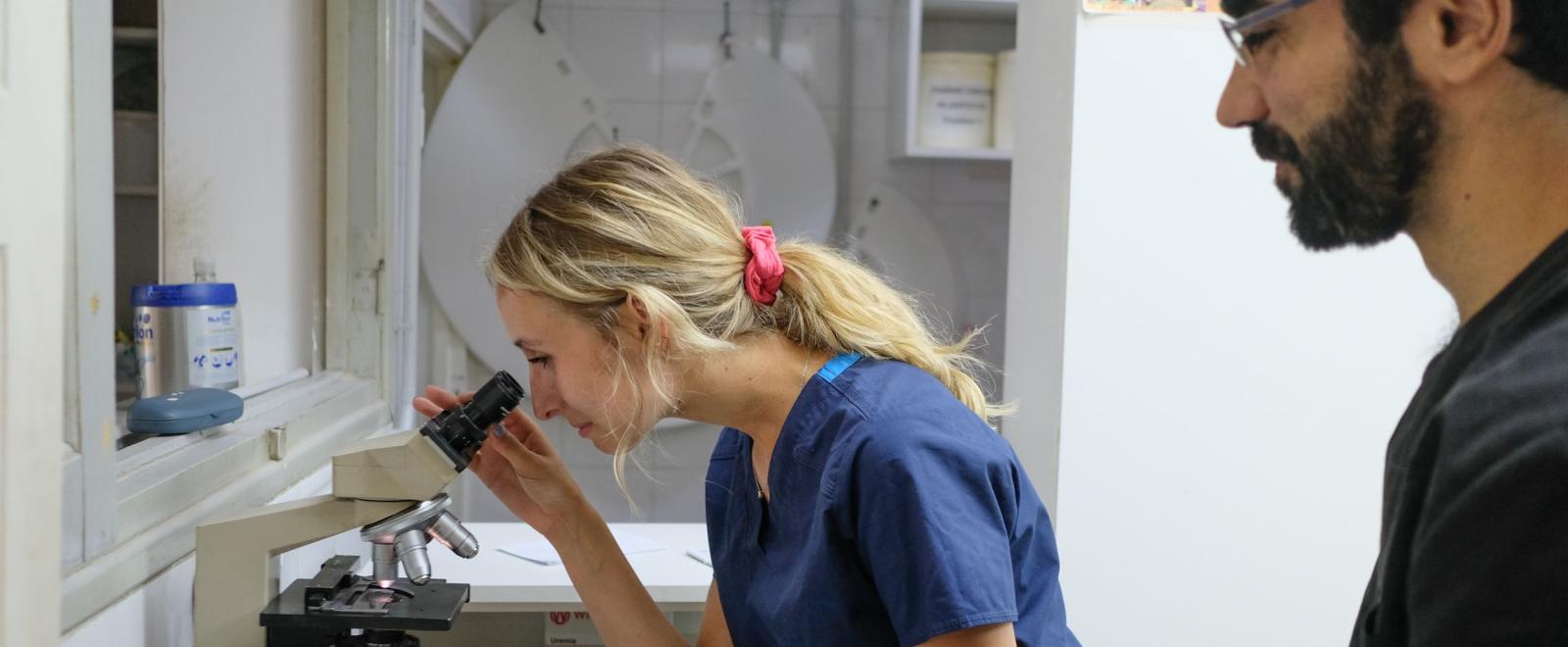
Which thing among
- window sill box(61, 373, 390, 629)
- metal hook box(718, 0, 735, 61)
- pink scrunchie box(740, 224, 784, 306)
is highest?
metal hook box(718, 0, 735, 61)

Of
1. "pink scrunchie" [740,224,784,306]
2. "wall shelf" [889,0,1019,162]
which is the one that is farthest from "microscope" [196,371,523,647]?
"wall shelf" [889,0,1019,162]

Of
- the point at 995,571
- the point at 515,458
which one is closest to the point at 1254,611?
the point at 995,571

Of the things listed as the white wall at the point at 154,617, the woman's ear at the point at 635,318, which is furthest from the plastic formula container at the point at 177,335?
the woman's ear at the point at 635,318

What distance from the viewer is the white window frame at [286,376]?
34.0 inches

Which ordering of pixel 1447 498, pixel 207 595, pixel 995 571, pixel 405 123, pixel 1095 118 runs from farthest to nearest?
pixel 405 123 < pixel 1095 118 < pixel 207 595 < pixel 995 571 < pixel 1447 498

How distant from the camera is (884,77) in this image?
3016mm

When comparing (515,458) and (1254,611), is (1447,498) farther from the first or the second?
(1254,611)

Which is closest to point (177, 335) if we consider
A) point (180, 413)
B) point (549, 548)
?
point (180, 413)

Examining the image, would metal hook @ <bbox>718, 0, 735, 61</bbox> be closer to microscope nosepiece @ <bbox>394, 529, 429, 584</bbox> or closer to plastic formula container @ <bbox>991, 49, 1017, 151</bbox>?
plastic formula container @ <bbox>991, 49, 1017, 151</bbox>

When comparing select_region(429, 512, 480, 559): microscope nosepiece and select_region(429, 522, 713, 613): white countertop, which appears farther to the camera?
select_region(429, 522, 713, 613): white countertop

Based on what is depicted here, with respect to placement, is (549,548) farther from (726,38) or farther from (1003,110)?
(726,38)

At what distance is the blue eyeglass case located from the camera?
1150 mm

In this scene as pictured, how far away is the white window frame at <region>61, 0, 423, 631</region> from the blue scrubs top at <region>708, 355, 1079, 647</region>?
54cm

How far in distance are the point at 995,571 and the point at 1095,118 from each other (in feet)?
2.50
